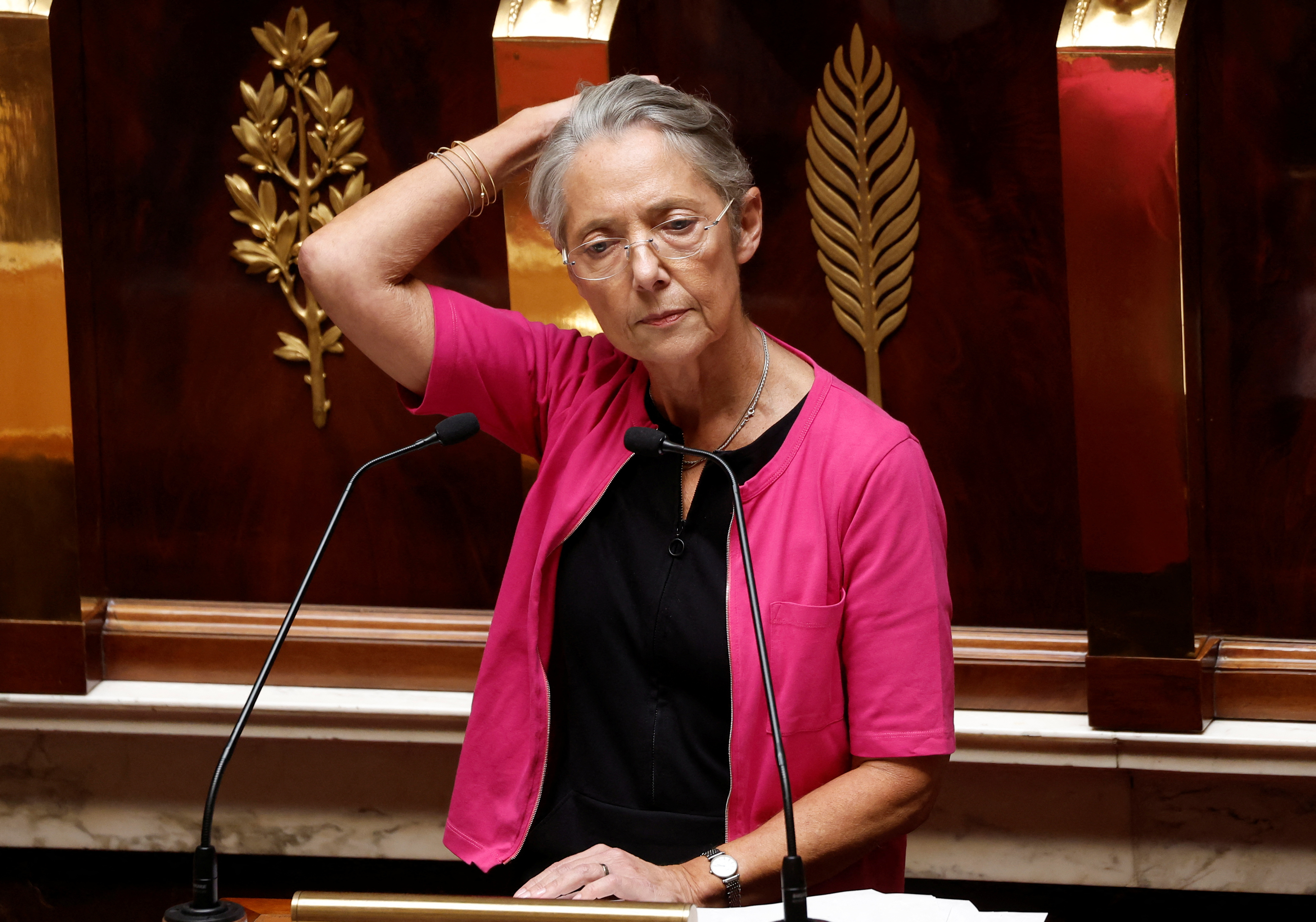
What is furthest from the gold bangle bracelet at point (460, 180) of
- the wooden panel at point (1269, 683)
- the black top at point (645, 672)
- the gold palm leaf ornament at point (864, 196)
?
the wooden panel at point (1269, 683)

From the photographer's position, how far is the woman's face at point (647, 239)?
1.48 metres

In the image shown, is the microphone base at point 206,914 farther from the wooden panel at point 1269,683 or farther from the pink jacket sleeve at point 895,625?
the wooden panel at point 1269,683

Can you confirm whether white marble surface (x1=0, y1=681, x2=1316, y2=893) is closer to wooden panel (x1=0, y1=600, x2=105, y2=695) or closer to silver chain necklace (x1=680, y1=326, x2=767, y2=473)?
wooden panel (x1=0, y1=600, x2=105, y2=695)

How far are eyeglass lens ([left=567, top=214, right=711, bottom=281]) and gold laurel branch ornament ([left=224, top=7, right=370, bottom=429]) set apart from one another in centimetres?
100

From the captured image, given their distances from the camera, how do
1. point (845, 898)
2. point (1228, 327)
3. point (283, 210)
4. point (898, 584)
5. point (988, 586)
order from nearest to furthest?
point (845, 898) → point (898, 584) → point (1228, 327) → point (988, 586) → point (283, 210)

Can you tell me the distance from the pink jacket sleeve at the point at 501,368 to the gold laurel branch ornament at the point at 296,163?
798 mm

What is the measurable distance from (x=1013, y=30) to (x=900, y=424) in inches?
34.9

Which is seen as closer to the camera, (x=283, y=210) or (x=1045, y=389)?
(x=1045, y=389)

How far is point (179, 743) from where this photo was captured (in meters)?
2.48

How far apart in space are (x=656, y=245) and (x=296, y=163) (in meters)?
1.16

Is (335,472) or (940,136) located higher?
(940,136)

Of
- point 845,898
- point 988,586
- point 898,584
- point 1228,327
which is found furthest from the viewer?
point 988,586

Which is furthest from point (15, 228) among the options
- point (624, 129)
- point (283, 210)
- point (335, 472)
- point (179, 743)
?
point (624, 129)

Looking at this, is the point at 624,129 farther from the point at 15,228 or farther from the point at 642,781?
the point at 15,228
